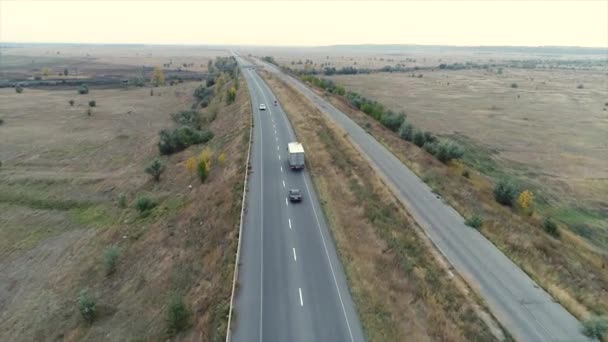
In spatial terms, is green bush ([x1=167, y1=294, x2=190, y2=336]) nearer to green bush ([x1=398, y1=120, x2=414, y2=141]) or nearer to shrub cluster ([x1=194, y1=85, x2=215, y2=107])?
green bush ([x1=398, y1=120, x2=414, y2=141])

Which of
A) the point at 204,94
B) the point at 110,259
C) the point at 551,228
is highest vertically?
the point at 204,94

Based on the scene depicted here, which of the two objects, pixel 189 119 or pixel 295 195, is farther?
pixel 189 119

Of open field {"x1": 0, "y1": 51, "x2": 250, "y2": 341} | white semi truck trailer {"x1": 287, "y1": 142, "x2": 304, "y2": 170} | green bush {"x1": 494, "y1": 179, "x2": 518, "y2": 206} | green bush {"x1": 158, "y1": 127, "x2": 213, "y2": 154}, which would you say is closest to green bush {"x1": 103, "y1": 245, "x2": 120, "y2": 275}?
open field {"x1": 0, "y1": 51, "x2": 250, "y2": 341}

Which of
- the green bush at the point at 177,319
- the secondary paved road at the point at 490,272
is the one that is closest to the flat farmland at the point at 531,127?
the secondary paved road at the point at 490,272

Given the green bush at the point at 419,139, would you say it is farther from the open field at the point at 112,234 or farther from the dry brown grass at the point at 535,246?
the open field at the point at 112,234

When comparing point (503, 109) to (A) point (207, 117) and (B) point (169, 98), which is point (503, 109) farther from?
(B) point (169, 98)

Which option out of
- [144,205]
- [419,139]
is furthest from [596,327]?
[144,205]

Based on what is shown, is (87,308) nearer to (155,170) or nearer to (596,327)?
(155,170)
